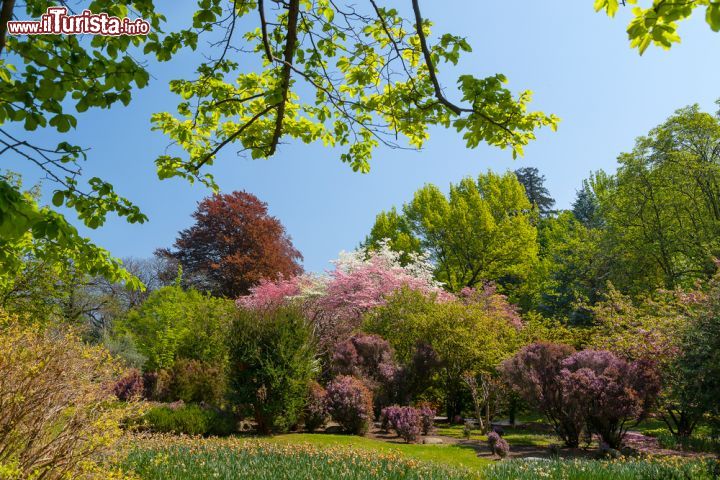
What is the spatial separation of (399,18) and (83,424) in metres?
Answer: 5.63

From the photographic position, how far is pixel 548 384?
12516 millimetres

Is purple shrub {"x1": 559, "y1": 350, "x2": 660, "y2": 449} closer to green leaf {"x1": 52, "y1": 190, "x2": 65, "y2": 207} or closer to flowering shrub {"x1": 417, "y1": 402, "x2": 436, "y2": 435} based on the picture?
flowering shrub {"x1": 417, "y1": 402, "x2": 436, "y2": 435}

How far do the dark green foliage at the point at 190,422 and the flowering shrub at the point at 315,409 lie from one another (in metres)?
1.95

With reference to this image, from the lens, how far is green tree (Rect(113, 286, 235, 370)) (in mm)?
21266

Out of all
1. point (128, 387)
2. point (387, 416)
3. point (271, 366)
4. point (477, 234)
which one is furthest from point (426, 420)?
point (477, 234)

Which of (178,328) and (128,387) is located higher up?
(178,328)

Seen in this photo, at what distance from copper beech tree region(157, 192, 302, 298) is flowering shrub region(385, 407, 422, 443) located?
21220 mm

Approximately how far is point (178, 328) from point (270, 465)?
1792cm

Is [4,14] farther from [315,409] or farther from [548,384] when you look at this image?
[548,384]

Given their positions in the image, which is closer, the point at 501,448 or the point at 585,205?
the point at 501,448

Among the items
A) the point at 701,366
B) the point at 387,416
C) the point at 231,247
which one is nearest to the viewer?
the point at 701,366

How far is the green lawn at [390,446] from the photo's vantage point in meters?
10.6

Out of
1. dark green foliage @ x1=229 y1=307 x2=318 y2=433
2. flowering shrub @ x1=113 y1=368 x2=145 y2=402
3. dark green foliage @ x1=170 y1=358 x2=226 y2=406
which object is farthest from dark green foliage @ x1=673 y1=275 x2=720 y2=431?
flowering shrub @ x1=113 y1=368 x2=145 y2=402

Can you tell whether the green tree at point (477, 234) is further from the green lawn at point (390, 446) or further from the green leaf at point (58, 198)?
the green leaf at point (58, 198)
